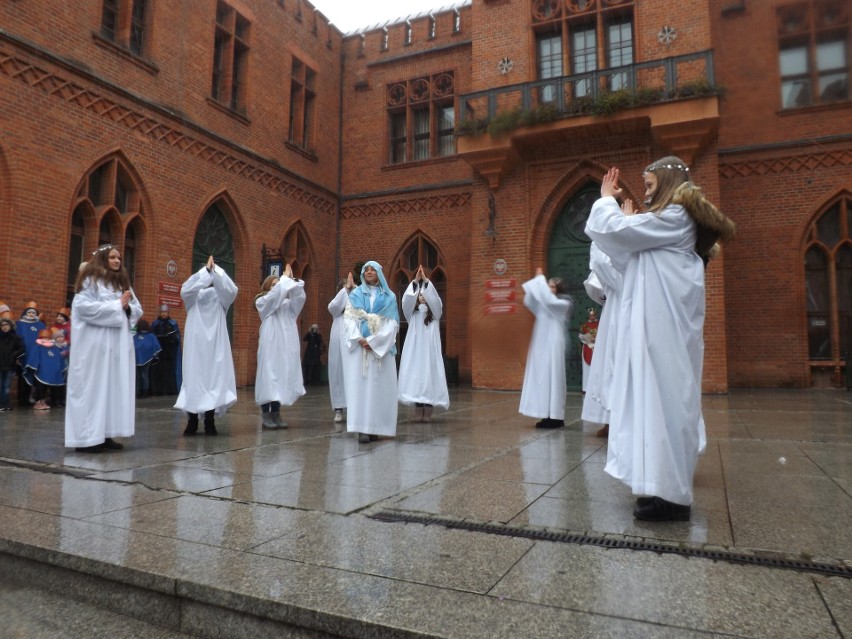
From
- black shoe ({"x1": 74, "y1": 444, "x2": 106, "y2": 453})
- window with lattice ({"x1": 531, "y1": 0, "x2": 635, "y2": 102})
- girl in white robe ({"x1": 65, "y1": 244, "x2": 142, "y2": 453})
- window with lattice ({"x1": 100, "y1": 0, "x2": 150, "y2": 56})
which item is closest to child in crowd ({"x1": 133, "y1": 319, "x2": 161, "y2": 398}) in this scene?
window with lattice ({"x1": 100, "y1": 0, "x2": 150, "y2": 56})

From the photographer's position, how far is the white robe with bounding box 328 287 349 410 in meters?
8.98

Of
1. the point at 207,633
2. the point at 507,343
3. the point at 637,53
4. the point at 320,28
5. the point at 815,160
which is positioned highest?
the point at 320,28

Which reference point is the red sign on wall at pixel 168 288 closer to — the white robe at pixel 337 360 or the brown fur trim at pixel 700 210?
the white robe at pixel 337 360

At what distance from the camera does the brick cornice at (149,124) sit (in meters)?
11.0

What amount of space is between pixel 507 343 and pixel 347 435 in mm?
2699

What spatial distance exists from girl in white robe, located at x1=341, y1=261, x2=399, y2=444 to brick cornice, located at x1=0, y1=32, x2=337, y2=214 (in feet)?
27.8

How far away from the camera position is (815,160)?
1488cm

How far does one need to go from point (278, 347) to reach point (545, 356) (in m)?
3.69

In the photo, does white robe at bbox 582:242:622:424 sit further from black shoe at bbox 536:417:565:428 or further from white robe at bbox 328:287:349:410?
white robe at bbox 328:287:349:410

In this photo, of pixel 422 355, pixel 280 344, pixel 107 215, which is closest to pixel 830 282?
pixel 422 355

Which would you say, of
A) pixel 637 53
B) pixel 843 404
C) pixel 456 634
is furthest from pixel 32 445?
pixel 637 53

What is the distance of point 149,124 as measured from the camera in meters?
13.4

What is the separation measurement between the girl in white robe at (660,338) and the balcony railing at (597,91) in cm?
1119

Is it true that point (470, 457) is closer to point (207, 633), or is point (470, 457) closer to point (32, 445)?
point (207, 633)
